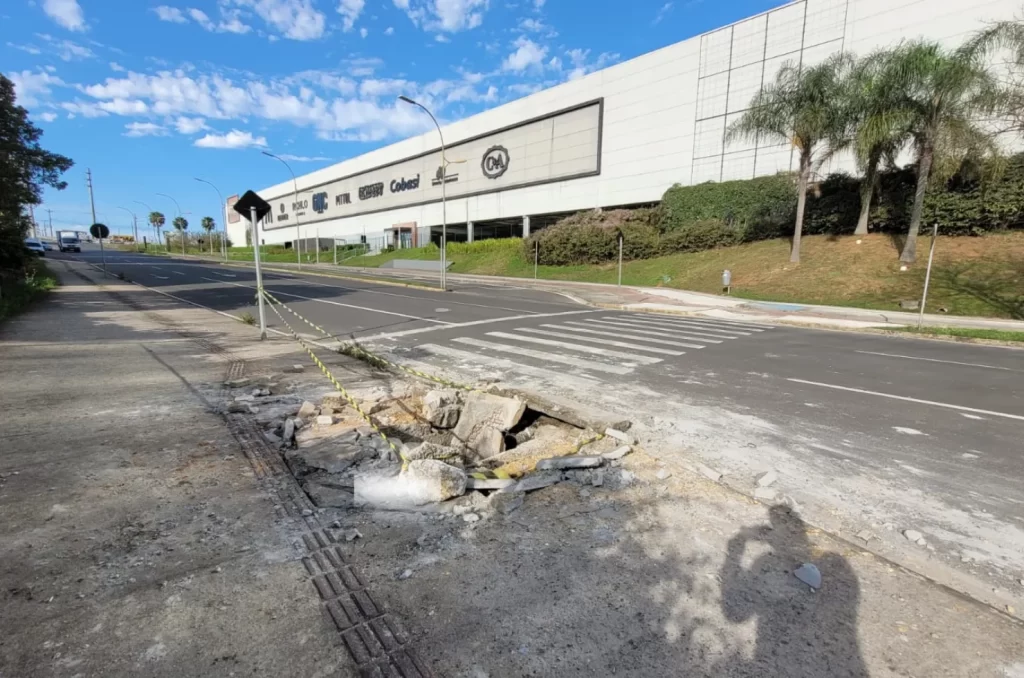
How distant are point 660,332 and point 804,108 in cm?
1741

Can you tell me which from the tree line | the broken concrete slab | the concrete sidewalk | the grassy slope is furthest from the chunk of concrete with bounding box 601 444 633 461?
the tree line

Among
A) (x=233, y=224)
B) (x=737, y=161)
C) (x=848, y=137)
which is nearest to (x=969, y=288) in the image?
(x=848, y=137)

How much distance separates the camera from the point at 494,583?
8.64 ft

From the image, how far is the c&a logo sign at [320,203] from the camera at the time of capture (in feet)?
253

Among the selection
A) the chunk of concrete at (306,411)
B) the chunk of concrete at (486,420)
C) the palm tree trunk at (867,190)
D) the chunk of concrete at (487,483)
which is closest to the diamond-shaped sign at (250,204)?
the chunk of concrete at (306,411)

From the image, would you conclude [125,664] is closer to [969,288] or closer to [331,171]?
[969,288]

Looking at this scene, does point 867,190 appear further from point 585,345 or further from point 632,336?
point 585,345

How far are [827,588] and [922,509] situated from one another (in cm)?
170

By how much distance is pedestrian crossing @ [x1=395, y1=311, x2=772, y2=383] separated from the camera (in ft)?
27.5

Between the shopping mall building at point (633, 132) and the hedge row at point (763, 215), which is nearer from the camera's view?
the hedge row at point (763, 215)

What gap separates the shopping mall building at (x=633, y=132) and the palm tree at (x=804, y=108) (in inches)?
142

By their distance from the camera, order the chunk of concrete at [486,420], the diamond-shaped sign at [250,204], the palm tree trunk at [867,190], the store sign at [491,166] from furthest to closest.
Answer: the store sign at [491,166]
the palm tree trunk at [867,190]
the diamond-shaped sign at [250,204]
the chunk of concrete at [486,420]

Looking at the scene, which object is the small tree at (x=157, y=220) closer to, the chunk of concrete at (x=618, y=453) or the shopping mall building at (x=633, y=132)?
the shopping mall building at (x=633, y=132)

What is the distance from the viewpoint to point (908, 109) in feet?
63.9
